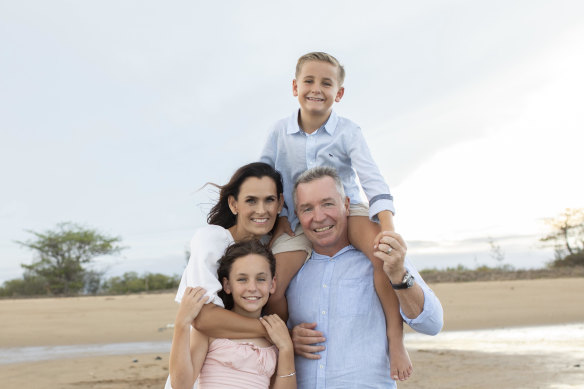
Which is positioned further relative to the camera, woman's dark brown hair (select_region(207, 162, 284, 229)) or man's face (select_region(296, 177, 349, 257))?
woman's dark brown hair (select_region(207, 162, 284, 229))

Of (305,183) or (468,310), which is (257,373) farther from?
(468,310)

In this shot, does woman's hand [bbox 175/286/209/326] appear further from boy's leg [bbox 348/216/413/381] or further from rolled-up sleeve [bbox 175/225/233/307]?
boy's leg [bbox 348/216/413/381]

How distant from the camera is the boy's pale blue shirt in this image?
3363 mm

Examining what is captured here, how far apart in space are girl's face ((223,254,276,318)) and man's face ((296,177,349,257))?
296mm

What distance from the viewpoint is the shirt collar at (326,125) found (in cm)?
352

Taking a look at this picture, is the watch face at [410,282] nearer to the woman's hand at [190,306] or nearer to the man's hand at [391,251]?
the man's hand at [391,251]

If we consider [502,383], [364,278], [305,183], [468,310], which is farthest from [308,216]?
[468,310]

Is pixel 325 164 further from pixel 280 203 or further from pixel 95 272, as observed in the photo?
pixel 95 272

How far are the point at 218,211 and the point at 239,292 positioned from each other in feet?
2.20

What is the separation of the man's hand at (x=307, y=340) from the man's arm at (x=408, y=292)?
1.48ft

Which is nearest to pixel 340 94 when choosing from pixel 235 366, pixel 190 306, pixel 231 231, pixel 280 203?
pixel 280 203

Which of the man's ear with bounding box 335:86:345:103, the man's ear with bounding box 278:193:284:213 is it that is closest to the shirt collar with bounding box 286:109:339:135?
the man's ear with bounding box 335:86:345:103

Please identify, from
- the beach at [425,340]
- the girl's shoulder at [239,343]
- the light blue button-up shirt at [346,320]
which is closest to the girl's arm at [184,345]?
the girl's shoulder at [239,343]

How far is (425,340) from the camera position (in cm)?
995
